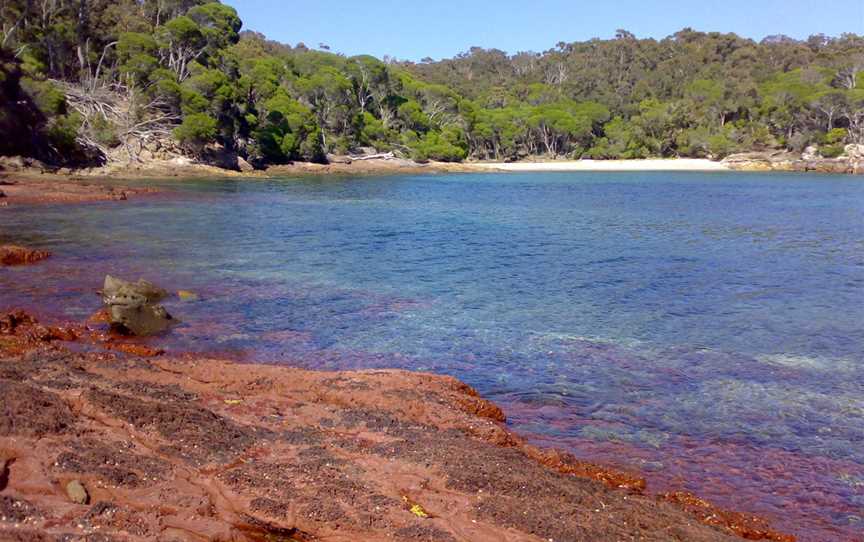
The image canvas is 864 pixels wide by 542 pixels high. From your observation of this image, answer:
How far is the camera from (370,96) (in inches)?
4112

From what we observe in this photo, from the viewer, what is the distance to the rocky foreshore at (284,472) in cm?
611

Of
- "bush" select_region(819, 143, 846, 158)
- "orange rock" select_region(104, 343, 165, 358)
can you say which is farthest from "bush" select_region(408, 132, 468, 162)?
"orange rock" select_region(104, 343, 165, 358)

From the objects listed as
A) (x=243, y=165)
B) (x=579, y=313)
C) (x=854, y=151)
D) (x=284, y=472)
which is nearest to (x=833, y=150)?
(x=854, y=151)

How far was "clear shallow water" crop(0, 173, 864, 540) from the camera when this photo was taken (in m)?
9.88

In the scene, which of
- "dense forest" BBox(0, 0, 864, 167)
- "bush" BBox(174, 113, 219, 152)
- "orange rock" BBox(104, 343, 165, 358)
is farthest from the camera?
"bush" BBox(174, 113, 219, 152)

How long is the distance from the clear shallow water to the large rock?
1.84 feet

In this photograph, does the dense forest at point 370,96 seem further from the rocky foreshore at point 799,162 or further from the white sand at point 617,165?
the white sand at point 617,165

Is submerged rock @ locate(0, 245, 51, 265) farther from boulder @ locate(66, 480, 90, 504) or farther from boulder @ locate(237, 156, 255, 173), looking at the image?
boulder @ locate(237, 156, 255, 173)

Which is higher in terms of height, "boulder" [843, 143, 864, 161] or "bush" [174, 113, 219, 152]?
"bush" [174, 113, 219, 152]

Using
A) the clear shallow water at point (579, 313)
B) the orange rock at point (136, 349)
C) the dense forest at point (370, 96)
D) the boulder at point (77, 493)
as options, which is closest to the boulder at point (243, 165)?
the dense forest at point (370, 96)

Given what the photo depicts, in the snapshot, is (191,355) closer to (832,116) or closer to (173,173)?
(173,173)

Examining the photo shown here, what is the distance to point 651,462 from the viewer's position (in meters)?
9.28

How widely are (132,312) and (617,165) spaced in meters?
100

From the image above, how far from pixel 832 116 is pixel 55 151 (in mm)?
95286
